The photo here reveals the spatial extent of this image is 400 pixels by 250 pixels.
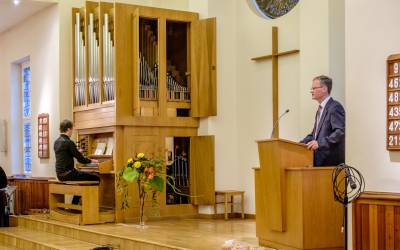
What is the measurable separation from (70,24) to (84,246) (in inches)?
154

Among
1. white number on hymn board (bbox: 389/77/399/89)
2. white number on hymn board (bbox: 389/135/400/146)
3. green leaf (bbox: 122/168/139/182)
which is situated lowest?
→ green leaf (bbox: 122/168/139/182)

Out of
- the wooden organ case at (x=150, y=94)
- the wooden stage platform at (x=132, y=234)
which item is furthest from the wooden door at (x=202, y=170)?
the wooden stage platform at (x=132, y=234)

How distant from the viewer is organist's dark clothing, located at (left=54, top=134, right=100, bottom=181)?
894 cm

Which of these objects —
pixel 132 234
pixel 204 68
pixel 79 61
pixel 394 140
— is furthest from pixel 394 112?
pixel 79 61

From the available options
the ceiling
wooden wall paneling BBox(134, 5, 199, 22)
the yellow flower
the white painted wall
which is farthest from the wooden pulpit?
the ceiling

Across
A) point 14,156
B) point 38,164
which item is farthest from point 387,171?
point 14,156

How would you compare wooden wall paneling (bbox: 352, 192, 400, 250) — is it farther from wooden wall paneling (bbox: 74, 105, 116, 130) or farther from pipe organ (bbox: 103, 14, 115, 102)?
pipe organ (bbox: 103, 14, 115, 102)

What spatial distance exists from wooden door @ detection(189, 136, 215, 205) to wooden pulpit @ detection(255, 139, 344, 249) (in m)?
3.18

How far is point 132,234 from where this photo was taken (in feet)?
24.7

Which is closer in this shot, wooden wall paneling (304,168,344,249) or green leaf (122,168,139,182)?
wooden wall paneling (304,168,344,249)

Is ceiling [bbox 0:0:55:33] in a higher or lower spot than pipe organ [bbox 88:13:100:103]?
higher

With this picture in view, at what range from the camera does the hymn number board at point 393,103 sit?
16.3ft

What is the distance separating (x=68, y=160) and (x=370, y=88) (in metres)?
5.01

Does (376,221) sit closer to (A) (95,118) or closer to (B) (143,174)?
(B) (143,174)
